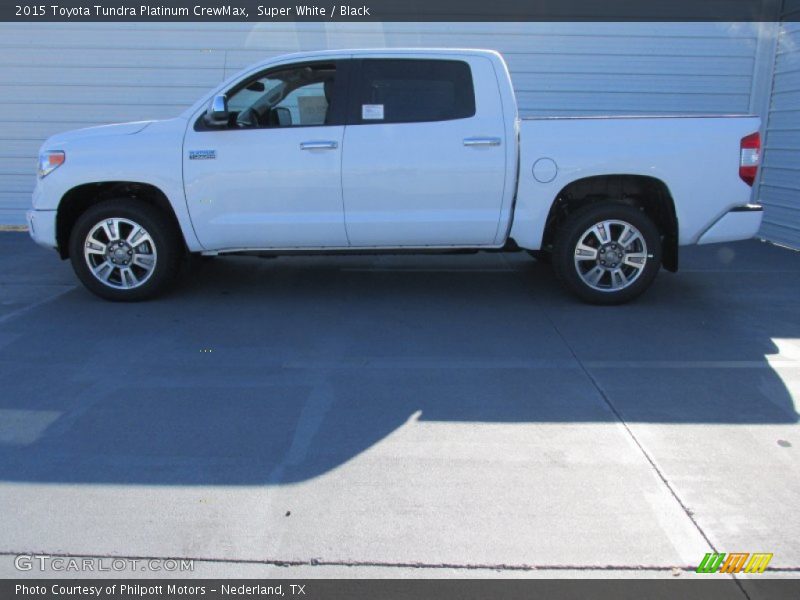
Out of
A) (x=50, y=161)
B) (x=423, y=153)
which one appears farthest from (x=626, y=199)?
(x=50, y=161)

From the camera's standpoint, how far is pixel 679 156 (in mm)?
5531

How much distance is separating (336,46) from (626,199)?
5.32 meters

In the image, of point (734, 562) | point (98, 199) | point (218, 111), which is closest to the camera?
point (734, 562)

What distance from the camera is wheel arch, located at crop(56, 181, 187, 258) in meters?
5.93

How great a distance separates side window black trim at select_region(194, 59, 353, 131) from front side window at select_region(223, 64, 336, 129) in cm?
1

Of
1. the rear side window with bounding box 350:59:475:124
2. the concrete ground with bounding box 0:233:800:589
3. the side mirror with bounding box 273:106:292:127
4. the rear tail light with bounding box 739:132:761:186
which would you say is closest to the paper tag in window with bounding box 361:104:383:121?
the rear side window with bounding box 350:59:475:124

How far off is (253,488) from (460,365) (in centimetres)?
189

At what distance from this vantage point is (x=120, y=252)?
5.99 m

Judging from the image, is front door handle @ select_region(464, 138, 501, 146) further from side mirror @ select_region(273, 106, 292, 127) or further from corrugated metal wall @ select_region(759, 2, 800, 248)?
corrugated metal wall @ select_region(759, 2, 800, 248)

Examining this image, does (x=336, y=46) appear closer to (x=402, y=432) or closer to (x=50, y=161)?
(x=50, y=161)

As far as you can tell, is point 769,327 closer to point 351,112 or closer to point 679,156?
point 679,156

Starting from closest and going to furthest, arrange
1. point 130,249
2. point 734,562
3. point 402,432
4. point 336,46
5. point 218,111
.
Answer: point 734,562, point 402,432, point 218,111, point 130,249, point 336,46

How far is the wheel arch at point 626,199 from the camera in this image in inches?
227
